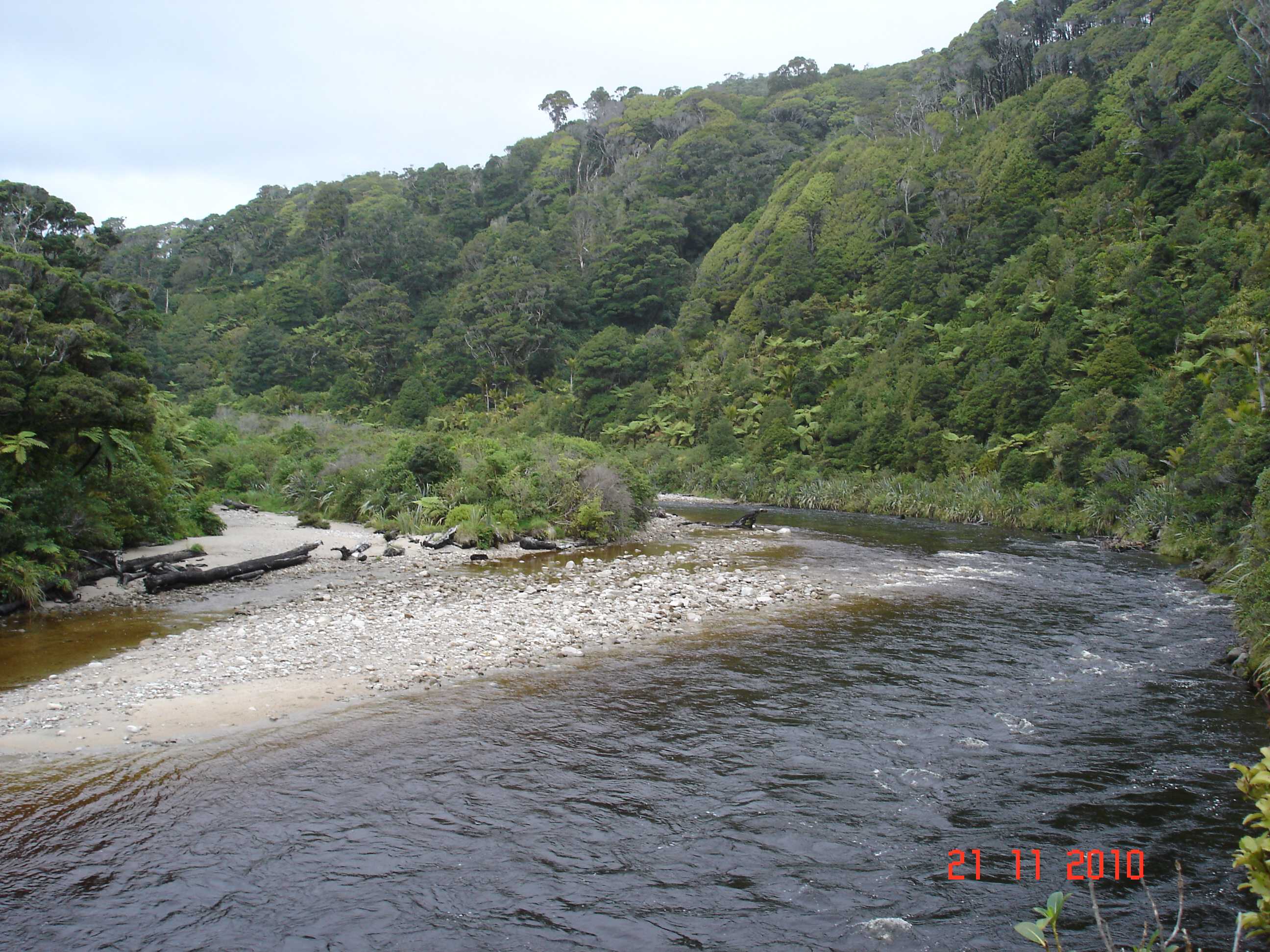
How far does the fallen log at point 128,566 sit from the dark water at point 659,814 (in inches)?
374

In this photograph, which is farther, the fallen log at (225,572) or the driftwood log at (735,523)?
the driftwood log at (735,523)

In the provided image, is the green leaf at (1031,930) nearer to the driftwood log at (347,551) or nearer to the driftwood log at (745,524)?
the driftwood log at (347,551)

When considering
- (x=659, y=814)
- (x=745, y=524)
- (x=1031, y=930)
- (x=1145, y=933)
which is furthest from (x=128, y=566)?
(x=745, y=524)

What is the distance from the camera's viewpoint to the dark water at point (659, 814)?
5.39 metres

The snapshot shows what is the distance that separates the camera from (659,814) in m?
6.88

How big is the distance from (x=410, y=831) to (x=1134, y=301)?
1666 inches

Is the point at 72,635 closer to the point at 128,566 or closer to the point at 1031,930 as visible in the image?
the point at 128,566

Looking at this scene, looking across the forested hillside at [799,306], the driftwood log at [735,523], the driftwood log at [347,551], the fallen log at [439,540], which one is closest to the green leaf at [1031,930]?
the forested hillside at [799,306]

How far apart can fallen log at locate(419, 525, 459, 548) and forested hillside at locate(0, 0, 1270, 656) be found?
2111 mm

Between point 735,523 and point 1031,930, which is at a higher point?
point 1031,930

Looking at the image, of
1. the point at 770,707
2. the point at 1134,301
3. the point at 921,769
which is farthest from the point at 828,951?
the point at 1134,301

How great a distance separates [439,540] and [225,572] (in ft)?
20.9

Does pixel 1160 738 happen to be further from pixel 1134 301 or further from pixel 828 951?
pixel 1134 301

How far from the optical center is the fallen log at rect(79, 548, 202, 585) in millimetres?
15203
